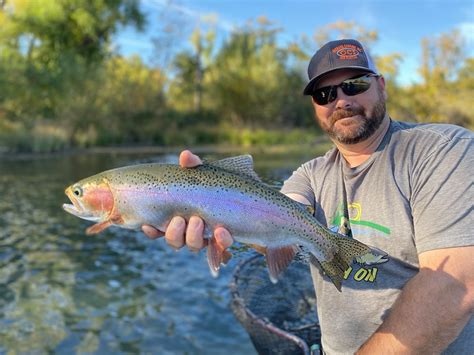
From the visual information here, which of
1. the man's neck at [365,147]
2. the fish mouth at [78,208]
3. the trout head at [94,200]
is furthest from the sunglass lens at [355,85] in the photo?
the fish mouth at [78,208]

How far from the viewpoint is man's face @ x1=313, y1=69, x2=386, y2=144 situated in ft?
8.25

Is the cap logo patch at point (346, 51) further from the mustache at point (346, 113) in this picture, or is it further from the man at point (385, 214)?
the mustache at point (346, 113)

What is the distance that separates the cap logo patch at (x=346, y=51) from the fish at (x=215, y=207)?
861 millimetres

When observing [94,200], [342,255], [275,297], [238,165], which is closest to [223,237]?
[238,165]

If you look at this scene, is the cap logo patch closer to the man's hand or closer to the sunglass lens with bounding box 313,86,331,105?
the sunglass lens with bounding box 313,86,331,105

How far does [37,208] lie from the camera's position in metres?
13.4

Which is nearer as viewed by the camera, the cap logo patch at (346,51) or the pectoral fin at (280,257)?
the pectoral fin at (280,257)

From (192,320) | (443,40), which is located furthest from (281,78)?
(192,320)

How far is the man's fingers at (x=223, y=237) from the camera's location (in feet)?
7.86

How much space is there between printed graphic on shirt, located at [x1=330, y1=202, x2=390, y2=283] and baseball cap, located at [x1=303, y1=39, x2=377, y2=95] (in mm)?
773

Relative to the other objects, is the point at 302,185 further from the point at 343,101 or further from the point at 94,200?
the point at 94,200

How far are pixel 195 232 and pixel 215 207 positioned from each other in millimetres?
171

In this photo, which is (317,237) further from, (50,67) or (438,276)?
(50,67)

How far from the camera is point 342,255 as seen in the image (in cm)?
230
